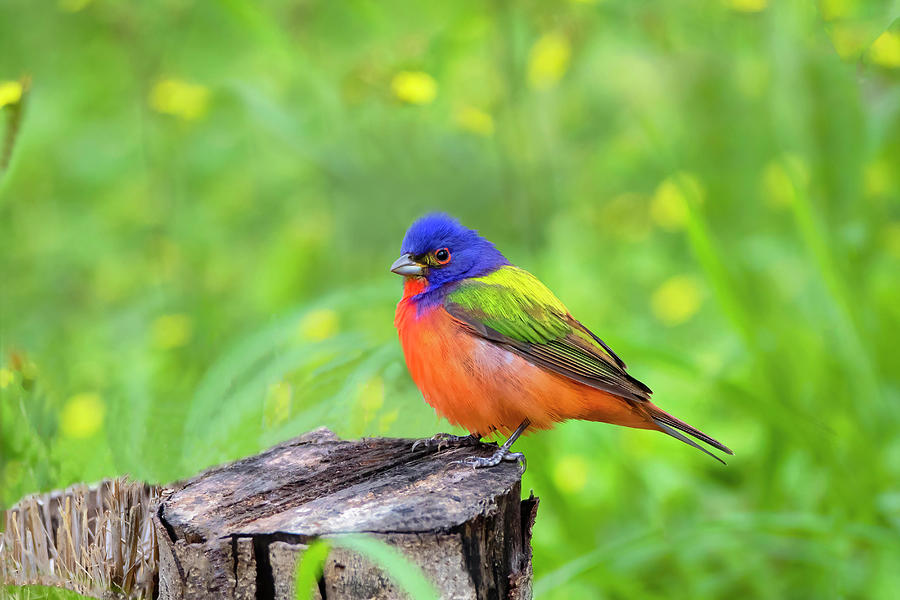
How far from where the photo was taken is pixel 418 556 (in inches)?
69.6

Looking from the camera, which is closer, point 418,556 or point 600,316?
point 418,556

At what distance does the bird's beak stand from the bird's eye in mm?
49

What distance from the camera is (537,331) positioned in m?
2.63

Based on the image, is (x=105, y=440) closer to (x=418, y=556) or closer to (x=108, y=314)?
(x=418, y=556)

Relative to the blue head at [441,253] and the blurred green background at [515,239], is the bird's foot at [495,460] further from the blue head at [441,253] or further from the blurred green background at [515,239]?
the blue head at [441,253]

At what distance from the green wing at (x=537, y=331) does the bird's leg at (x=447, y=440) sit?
0.25 metres

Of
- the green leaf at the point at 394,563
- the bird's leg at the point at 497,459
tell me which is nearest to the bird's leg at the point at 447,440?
the bird's leg at the point at 497,459

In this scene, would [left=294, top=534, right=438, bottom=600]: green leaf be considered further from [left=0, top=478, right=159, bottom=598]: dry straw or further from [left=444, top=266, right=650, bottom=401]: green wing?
[left=444, top=266, right=650, bottom=401]: green wing

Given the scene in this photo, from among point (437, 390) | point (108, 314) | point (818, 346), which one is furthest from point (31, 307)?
point (818, 346)

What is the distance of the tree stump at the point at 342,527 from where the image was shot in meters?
1.75

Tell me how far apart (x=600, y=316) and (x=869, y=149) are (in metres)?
1.43

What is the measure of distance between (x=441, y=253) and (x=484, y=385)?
0.47 metres

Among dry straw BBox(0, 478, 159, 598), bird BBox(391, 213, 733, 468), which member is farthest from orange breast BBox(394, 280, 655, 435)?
dry straw BBox(0, 478, 159, 598)

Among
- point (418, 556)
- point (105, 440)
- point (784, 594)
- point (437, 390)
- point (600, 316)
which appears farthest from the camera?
point (600, 316)
